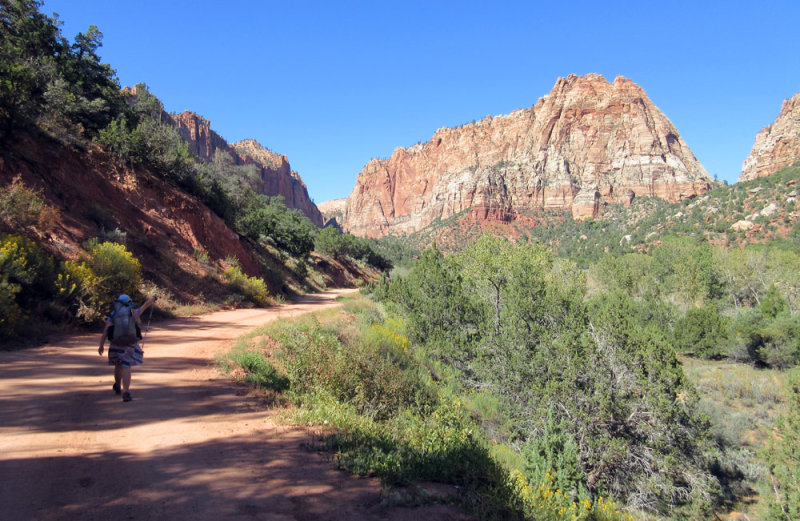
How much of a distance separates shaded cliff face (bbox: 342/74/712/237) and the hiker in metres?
106

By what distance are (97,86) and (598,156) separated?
123m

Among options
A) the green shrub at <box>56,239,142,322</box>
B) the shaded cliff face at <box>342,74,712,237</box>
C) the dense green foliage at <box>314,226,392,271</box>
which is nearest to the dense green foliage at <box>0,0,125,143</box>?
the green shrub at <box>56,239,142,322</box>

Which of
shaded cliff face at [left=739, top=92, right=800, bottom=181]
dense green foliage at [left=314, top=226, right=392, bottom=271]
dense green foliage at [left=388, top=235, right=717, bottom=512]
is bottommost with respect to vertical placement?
dense green foliage at [left=388, top=235, right=717, bottom=512]

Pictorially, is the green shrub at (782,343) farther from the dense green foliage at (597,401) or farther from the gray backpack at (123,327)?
the gray backpack at (123,327)

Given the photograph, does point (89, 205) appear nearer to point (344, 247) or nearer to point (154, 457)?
point (154, 457)

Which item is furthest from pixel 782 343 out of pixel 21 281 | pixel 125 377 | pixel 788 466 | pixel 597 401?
pixel 21 281

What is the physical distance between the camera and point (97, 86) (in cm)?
2056

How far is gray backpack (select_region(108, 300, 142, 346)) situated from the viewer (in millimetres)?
5145

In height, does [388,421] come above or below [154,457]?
below

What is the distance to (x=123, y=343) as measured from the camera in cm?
513

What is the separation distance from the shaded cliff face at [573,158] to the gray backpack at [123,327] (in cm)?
10626

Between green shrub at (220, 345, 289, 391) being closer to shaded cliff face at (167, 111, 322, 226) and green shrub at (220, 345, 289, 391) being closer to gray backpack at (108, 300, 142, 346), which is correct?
gray backpack at (108, 300, 142, 346)

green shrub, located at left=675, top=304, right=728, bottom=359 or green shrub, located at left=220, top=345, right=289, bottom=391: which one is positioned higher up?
green shrub, located at left=220, top=345, right=289, bottom=391

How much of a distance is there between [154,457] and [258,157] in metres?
160
